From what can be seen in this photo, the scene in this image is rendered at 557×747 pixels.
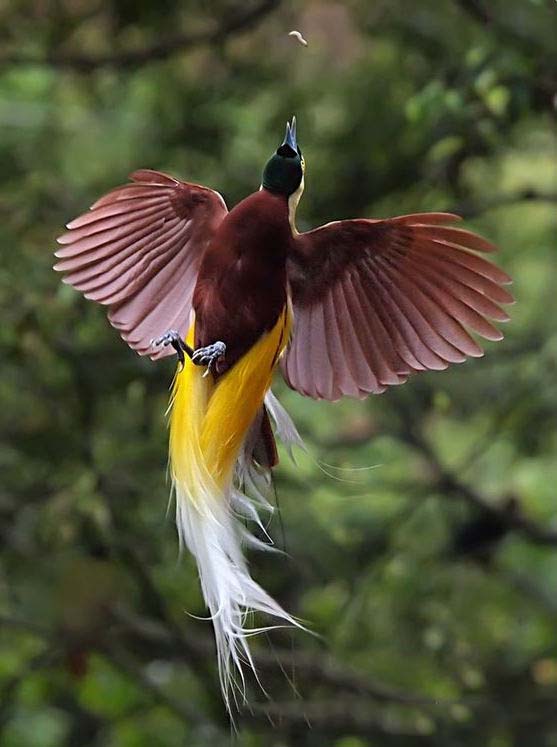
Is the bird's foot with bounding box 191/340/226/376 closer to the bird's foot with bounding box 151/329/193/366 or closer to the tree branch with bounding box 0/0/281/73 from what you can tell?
the bird's foot with bounding box 151/329/193/366

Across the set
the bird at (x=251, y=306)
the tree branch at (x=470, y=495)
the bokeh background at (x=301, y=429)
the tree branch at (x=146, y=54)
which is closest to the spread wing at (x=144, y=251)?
the bird at (x=251, y=306)

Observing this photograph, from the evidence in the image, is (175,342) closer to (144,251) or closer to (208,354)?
(208,354)

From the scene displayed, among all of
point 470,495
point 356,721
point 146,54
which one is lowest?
point 356,721

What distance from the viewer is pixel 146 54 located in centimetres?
269

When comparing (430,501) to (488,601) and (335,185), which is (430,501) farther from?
(335,185)

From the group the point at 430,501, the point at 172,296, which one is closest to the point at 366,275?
the point at 172,296

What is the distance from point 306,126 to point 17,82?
0.63 m

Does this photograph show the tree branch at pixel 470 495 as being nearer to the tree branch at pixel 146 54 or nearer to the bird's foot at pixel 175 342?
the tree branch at pixel 146 54

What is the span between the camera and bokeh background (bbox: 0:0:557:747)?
2621 millimetres

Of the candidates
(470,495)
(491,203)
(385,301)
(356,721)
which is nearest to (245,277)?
(385,301)

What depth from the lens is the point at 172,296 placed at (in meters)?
1.34

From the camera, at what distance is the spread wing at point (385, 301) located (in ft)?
4.22

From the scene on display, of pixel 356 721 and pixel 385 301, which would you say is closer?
pixel 385 301

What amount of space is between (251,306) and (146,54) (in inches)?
60.8
